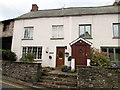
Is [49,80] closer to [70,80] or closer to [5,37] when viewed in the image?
[70,80]

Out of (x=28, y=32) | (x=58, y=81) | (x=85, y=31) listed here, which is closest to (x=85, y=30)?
(x=85, y=31)

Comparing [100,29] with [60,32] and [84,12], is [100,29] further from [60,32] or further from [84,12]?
[60,32]

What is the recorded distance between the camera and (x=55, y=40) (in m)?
12.1

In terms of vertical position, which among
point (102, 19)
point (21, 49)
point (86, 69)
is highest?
point (102, 19)

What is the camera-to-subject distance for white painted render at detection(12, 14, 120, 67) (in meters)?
11.2

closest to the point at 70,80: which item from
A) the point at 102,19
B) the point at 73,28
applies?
the point at 73,28

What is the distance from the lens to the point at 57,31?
12.5 metres

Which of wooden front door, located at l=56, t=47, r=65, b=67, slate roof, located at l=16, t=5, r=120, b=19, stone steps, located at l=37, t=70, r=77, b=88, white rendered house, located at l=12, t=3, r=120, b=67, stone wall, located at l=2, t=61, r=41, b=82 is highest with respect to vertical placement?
slate roof, located at l=16, t=5, r=120, b=19

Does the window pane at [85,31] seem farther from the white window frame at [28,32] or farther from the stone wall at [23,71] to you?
the stone wall at [23,71]

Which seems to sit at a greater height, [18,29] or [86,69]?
[18,29]

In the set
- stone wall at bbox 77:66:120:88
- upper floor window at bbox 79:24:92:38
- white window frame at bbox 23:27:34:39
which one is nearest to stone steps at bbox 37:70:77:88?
stone wall at bbox 77:66:120:88

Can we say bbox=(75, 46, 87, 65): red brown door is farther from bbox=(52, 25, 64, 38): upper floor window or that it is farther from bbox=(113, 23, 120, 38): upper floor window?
bbox=(113, 23, 120, 38): upper floor window

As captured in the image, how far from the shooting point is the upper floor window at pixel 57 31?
12.3m

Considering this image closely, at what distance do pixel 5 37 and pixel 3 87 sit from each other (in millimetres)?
9336
